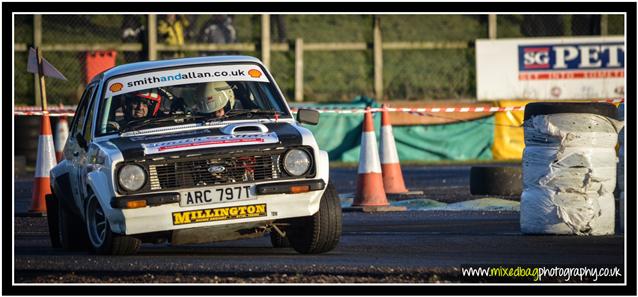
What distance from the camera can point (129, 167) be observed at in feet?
30.2

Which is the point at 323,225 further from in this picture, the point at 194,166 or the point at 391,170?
the point at 391,170

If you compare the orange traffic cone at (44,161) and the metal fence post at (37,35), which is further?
the metal fence post at (37,35)

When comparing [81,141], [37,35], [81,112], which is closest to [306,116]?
[81,141]

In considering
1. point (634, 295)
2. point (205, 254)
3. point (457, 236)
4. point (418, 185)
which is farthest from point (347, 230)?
point (418, 185)

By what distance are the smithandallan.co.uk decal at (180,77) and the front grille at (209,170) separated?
1272mm

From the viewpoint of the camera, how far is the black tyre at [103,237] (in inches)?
378

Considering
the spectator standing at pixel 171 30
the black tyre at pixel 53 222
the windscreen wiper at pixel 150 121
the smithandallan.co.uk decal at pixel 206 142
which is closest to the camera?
the smithandallan.co.uk decal at pixel 206 142

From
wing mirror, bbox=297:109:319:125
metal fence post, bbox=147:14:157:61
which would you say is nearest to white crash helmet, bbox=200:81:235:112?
wing mirror, bbox=297:109:319:125

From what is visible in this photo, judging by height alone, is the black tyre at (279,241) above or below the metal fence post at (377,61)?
below

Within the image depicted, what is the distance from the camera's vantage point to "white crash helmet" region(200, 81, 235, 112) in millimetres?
10289

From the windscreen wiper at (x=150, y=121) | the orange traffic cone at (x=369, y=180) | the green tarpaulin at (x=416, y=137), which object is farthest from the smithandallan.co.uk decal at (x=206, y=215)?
the green tarpaulin at (x=416, y=137)

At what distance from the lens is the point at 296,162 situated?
9.38m

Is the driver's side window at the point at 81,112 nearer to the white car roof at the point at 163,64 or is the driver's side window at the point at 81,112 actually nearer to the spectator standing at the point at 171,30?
the white car roof at the point at 163,64

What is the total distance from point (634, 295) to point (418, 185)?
9186mm
